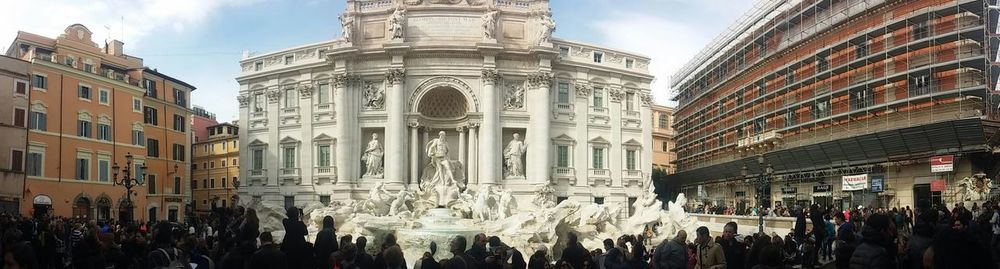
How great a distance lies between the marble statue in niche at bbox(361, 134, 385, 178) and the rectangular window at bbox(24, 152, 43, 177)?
15.1 meters

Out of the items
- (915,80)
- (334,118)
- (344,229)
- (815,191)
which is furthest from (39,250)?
(815,191)

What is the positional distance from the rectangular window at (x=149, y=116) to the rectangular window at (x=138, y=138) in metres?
0.91

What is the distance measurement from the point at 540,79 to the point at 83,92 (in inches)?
912

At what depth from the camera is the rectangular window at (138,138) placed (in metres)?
44.2

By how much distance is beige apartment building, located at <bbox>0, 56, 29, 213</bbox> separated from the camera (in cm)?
3525

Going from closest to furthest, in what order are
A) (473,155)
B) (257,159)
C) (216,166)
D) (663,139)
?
1. (473,155)
2. (257,159)
3. (216,166)
4. (663,139)

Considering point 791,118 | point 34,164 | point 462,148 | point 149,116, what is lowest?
point 34,164

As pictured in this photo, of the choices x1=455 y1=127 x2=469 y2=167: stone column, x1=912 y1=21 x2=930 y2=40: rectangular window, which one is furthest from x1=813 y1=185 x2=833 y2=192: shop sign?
x1=455 y1=127 x2=469 y2=167: stone column

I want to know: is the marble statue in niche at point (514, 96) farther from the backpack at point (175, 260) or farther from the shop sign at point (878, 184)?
the backpack at point (175, 260)

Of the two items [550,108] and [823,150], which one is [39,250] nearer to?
[550,108]

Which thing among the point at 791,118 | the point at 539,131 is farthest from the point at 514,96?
the point at 791,118

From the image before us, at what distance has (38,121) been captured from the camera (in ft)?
124

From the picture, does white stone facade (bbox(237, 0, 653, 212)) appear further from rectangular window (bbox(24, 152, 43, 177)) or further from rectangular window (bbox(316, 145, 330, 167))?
rectangular window (bbox(24, 152, 43, 177))

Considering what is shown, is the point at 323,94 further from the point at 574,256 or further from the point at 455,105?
the point at 574,256
